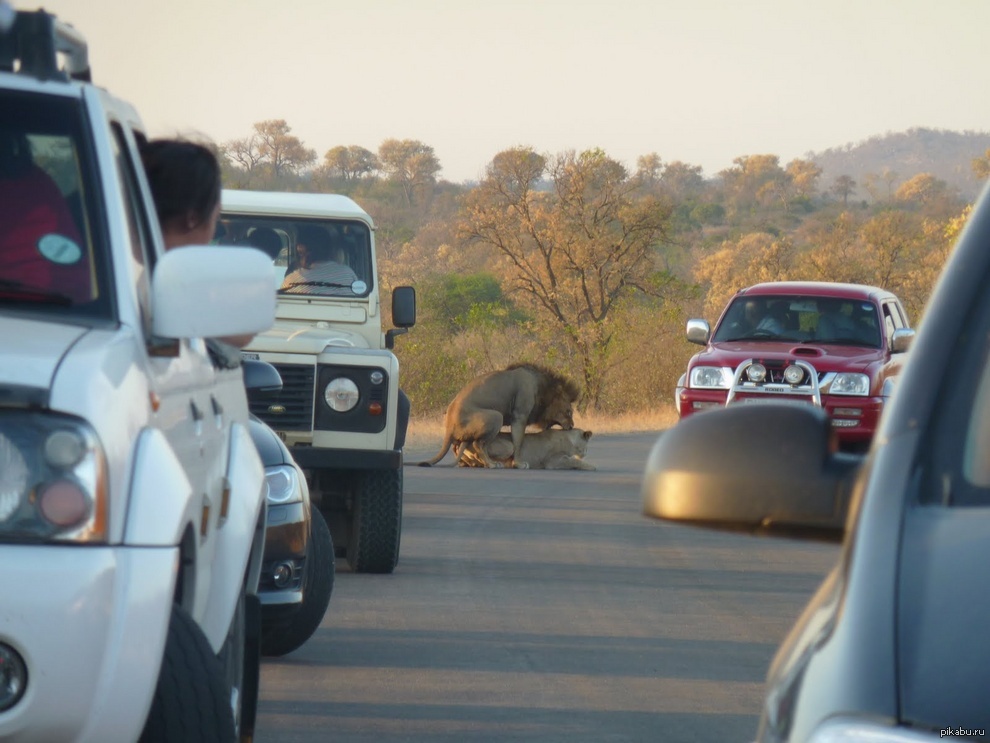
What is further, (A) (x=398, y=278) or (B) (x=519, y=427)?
(A) (x=398, y=278)

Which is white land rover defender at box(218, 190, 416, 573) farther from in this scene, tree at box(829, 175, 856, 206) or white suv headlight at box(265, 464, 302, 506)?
tree at box(829, 175, 856, 206)

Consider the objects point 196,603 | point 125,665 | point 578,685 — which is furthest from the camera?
point 578,685

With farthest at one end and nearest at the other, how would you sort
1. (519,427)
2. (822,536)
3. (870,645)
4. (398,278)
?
(398,278) → (519,427) → (822,536) → (870,645)

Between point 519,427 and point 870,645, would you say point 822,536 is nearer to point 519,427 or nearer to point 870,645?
point 870,645

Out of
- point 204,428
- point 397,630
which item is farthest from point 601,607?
point 204,428

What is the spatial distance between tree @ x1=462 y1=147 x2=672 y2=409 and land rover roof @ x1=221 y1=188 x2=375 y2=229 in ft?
94.4

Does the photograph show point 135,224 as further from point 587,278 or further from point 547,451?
point 587,278

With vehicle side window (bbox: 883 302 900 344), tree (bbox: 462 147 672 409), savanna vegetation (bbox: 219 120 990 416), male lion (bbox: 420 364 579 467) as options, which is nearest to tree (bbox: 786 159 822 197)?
savanna vegetation (bbox: 219 120 990 416)

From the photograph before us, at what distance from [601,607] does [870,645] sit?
21.8 feet

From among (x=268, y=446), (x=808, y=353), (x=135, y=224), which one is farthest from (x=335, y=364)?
(x=135, y=224)

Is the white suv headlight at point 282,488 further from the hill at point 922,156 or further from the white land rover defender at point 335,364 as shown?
the hill at point 922,156

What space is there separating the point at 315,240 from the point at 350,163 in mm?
96775

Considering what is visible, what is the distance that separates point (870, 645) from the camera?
5.80ft

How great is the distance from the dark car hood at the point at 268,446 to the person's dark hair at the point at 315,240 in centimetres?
444
